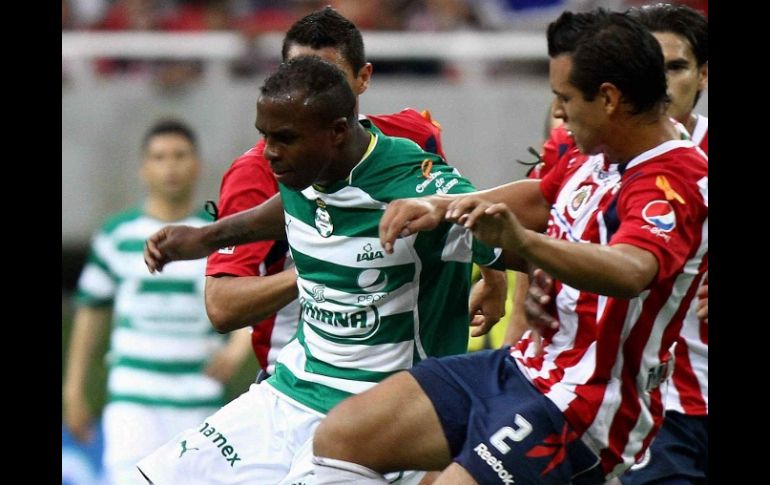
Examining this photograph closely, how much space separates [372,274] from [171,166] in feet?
10.4

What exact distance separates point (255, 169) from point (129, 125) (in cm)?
437

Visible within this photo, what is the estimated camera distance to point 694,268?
3537mm

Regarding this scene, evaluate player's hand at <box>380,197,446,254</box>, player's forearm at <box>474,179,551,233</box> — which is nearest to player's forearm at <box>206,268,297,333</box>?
player's forearm at <box>474,179,551,233</box>

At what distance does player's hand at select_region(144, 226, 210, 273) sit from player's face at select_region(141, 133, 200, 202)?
9.10 ft

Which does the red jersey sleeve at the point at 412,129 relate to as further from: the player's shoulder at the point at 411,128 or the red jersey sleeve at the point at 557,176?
the red jersey sleeve at the point at 557,176

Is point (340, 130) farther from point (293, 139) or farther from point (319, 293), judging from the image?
point (319, 293)

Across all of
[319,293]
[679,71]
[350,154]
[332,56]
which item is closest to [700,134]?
[679,71]

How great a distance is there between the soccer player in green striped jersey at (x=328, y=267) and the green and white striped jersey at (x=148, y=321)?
2821 millimetres

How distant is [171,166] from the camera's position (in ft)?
22.5

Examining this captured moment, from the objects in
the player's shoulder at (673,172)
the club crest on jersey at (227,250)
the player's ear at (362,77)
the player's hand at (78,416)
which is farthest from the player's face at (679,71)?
the player's hand at (78,416)

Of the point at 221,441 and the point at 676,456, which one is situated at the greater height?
the point at 221,441

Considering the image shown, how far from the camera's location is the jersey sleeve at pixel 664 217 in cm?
330

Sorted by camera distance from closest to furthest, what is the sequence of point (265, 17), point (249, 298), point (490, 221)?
point (490, 221)
point (249, 298)
point (265, 17)

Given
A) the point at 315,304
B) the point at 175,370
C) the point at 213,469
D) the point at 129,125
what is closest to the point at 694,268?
the point at 315,304
